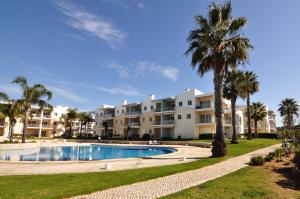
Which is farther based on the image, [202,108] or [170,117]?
[170,117]

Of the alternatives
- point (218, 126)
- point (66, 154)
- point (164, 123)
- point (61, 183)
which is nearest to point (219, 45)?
point (218, 126)

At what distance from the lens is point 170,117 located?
5756 centimetres

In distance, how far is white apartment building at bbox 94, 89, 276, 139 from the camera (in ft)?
167

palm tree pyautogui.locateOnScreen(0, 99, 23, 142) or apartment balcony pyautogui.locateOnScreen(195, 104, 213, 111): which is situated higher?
apartment balcony pyautogui.locateOnScreen(195, 104, 213, 111)

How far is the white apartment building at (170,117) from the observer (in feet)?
167

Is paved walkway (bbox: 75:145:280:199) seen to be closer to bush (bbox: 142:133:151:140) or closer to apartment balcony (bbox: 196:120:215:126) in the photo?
apartment balcony (bbox: 196:120:215:126)

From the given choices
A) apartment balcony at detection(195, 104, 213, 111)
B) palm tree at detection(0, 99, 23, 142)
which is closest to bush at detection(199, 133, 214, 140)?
apartment balcony at detection(195, 104, 213, 111)

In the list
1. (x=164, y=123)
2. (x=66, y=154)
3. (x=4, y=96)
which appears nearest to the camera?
(x=66, y=154)

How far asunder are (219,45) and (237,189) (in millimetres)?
13006

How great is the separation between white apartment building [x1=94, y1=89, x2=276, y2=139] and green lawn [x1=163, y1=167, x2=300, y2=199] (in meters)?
37.8

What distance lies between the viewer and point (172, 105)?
5753cm

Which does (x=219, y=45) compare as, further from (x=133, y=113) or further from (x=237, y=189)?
(x=133, y=113)

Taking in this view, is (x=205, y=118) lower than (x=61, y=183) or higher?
higher

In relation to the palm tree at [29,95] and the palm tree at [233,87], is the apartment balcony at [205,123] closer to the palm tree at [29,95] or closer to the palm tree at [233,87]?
the palm tree at [233,87]
